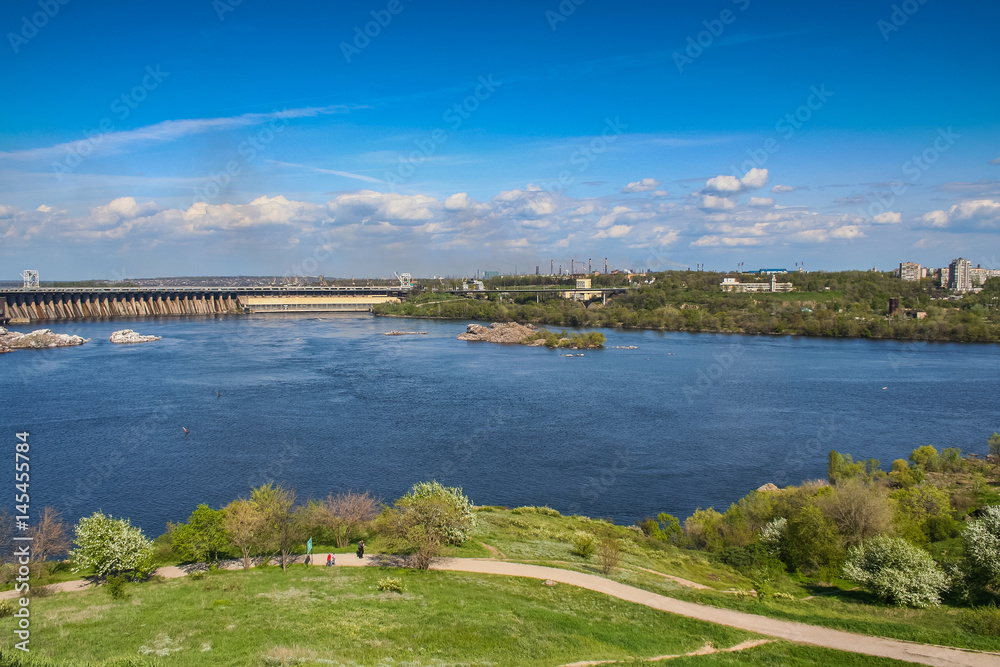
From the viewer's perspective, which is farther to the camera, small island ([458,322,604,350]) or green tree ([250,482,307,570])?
small island ([458,322,604,350])

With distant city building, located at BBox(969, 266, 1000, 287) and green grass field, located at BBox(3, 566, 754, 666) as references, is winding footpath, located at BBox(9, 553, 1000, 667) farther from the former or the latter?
distant city building, located at BBox(969, 266, 1000, 287)

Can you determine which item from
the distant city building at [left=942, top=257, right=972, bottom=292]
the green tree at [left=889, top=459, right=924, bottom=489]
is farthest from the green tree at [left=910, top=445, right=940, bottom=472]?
the distant city building at [left=942, top=257, right=972, bottom=292]

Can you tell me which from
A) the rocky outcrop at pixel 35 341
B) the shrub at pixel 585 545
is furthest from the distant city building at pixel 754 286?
the shrub at pixel 585 545

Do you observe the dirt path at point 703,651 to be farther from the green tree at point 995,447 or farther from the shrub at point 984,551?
the green tree at point 995,447

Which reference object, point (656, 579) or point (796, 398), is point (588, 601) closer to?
point (656, 579)

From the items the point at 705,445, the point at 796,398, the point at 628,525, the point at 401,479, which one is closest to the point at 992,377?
the point at 796,398

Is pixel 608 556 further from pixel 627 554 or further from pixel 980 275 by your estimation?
pixel 980 275
